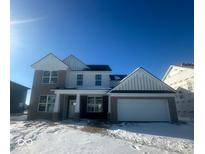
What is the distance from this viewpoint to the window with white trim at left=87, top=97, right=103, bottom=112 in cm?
1812

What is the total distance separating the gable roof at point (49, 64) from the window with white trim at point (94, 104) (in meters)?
4.86

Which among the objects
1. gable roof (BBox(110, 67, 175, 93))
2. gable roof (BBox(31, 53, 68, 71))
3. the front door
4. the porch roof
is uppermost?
gable roof (BBox(31, 53, 68, 71))

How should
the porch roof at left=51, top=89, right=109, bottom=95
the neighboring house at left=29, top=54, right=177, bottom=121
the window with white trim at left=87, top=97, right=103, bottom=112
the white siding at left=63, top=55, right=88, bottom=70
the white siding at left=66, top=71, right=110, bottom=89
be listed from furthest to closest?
the white siding at left=63, top=55, right=88, bottom=70 → the white siding at left=66, top=71, right=110, bottom=89 → the window with white trim at left=87, top=97, right=103, bottom=112 → the porch roof at left=51, top=89, right=109, bottom=95 → the neighboring house at left=29, top=54, right=177, bottom=121

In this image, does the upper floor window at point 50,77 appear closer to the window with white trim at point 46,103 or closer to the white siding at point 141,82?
the window with white trim at point 46,103

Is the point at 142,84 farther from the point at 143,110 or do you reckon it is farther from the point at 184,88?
the point at 184,88

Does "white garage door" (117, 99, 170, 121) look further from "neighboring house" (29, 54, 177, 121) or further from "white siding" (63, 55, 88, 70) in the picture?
"white siding" (63, 55, 88, 70)

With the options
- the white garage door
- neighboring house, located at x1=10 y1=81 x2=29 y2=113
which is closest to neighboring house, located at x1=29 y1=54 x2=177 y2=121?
the white garage door

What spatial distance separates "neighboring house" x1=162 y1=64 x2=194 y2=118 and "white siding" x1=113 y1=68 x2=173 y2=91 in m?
4.97

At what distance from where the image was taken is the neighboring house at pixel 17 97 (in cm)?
2430
